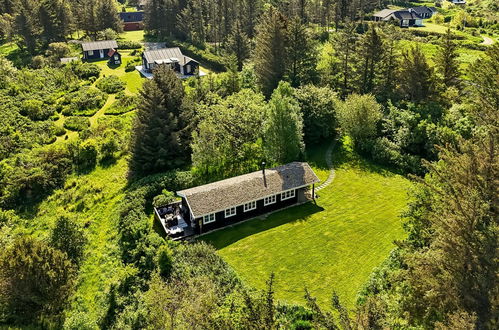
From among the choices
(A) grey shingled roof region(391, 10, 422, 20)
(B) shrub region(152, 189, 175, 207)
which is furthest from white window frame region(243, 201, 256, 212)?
(A) grey shingled roof region(391, 10, 422, 20)

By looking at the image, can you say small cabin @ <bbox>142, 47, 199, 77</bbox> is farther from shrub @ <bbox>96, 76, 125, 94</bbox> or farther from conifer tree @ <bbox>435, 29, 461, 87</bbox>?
conifer tree @ <bbox>435, 29, 461, 87</bbox>

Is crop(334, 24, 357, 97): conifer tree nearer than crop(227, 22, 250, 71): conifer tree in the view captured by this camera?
Yes

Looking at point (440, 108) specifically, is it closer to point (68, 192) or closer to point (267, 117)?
point (267, 117)

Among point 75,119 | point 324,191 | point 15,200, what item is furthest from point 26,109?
point 324,191

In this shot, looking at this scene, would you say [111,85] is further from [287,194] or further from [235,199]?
[287,194]

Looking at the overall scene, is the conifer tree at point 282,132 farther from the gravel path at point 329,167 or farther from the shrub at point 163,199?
the shrub at point 163,199

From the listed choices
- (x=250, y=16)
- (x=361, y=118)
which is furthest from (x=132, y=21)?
(x=361, y=118)

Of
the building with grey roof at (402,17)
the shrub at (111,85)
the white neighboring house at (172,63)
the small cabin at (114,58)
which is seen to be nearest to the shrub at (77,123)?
the shrub at (111,85)
